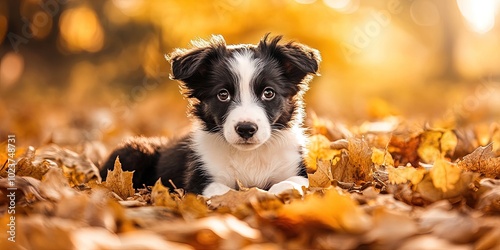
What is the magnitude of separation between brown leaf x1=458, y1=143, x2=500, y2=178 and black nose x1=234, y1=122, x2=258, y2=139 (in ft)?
4.33

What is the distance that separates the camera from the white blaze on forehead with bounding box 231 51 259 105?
15.0 feet

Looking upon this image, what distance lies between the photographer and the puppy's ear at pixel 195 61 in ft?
15.3

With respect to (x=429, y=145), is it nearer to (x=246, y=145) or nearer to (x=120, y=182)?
(x=246, y=145)

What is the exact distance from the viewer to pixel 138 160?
558 centimetres

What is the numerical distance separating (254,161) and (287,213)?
1921 millimetres

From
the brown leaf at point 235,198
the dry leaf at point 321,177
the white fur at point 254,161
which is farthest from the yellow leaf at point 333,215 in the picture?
the white fur at point 254,161

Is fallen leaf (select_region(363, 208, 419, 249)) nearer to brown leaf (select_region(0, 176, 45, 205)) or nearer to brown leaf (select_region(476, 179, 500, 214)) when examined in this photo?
brown leaf (select_region(476, 179, 500, 214))

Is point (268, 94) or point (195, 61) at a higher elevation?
point (195, 61)

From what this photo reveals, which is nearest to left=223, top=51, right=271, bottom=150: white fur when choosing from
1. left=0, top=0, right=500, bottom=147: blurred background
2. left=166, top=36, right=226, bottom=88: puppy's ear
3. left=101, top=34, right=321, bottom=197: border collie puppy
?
left=101, top=34, right=321, bottom=197: border collie puppy

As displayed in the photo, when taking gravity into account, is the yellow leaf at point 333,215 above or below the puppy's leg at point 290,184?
below

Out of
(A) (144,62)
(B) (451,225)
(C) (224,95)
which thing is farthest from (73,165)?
(A) (144,62)

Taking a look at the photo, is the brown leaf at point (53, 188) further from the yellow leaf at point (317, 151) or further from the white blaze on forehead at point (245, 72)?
the yellow leaf at point (317, 151)

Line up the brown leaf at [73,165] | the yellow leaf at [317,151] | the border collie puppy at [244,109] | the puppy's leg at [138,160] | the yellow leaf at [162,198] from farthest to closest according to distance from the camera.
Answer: the puppy's leg at [138,160]
the brown leaf at [73,165]
the yellow leaf at [317,151]
the border collie puppy at [244,109]
the yellow leaf at [162,198]

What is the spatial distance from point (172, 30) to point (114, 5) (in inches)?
94.2
